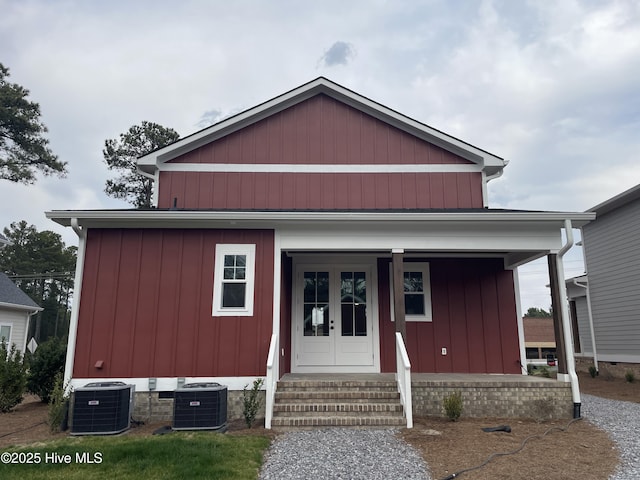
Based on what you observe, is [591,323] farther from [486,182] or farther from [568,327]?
[568,327]

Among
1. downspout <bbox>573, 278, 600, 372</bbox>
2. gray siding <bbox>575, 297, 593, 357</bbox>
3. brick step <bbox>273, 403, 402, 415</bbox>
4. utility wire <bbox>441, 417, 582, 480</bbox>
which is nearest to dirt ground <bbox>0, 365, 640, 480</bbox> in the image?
utility wire <bbox>441, 417, 582, 480</bbox>

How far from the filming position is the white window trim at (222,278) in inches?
260

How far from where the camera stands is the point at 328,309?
819 centimetres

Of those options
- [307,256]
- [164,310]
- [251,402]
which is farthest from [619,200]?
[164,310]

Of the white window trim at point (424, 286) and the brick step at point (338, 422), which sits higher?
the white window trim at point (424, 286)

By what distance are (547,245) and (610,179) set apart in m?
13.0

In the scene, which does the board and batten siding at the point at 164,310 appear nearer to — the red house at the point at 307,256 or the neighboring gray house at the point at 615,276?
the red house at the point at 307,256

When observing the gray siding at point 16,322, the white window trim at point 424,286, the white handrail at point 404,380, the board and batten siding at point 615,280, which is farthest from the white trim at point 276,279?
the gray siding at point 16,322

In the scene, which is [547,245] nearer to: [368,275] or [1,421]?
[368,275]

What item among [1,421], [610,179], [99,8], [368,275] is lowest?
[1,421]

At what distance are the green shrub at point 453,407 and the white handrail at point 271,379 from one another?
2511 millimetres

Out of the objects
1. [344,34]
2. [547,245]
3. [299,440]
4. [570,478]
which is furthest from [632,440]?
[344,34]

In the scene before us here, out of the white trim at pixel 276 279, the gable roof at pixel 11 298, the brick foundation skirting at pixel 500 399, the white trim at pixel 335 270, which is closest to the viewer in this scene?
the brick foundation skirting at pixel 500 399

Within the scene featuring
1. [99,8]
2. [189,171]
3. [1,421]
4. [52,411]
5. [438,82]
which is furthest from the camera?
[438,82]
